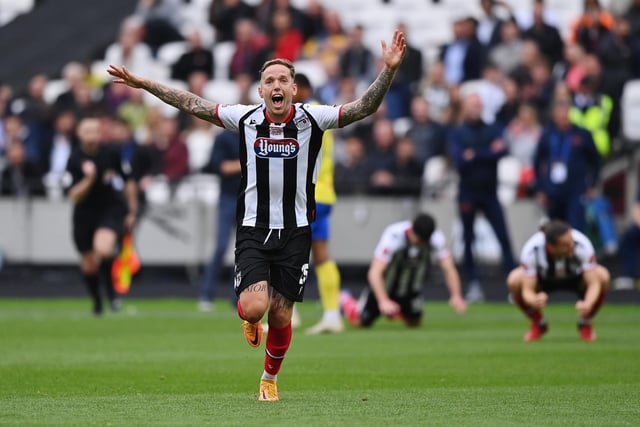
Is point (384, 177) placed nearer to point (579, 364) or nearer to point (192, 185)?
point (192, 185)

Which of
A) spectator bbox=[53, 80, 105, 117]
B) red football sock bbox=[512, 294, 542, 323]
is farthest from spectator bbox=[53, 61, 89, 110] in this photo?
red football sock bbox=[512, 294, 542, 323]

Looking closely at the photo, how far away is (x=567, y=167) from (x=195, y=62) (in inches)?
371

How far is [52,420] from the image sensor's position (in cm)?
787

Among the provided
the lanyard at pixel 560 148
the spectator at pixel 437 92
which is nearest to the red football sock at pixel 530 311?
the lanyard at pixel 560 148

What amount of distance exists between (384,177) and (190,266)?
12.1 feet

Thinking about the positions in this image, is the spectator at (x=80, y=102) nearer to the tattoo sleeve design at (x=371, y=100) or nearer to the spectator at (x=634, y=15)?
the spectator at (x=634, y=15)

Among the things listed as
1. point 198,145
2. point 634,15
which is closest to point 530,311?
point 198,145

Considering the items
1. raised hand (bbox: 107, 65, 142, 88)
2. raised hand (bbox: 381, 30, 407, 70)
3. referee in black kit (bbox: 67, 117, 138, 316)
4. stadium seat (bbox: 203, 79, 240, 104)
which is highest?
stadium seat (bbox: 203, 79, 240, 104)

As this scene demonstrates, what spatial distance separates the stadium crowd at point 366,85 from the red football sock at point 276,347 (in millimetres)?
11167

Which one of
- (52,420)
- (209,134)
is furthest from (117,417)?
(209,134)

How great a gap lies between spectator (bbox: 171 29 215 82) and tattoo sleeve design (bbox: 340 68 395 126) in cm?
1819

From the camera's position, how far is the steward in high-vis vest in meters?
20.9

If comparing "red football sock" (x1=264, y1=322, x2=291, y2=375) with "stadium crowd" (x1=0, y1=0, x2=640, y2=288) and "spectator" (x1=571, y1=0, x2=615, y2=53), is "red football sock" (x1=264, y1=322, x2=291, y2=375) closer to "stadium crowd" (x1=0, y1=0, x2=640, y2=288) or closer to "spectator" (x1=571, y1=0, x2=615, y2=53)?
"stadium crowd" (x1=0, y1=0, x2=640, y2=288)

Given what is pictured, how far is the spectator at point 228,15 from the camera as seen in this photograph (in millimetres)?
28031
